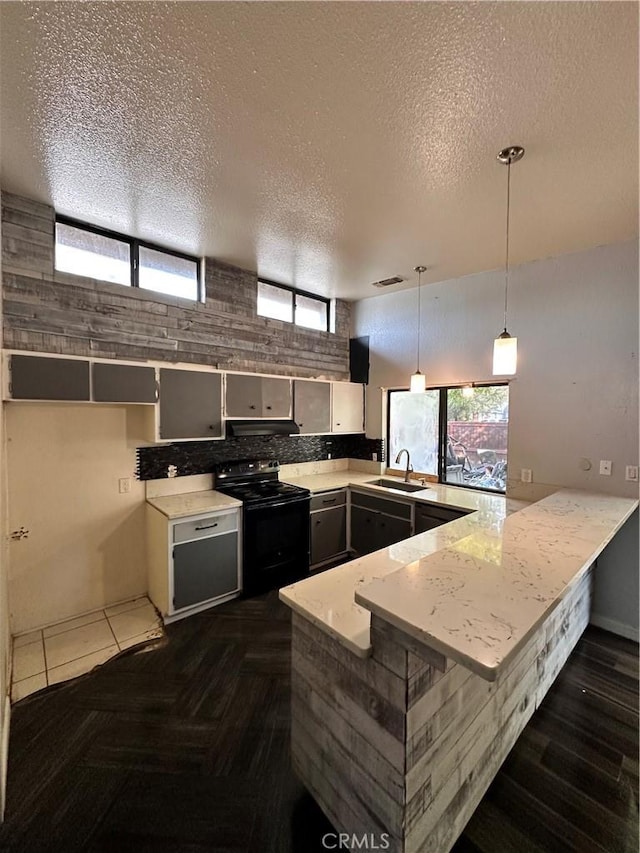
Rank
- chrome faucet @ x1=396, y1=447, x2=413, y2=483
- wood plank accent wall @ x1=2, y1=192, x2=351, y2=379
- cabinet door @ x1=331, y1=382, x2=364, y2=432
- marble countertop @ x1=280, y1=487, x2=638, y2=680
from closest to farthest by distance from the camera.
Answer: marble countertop @ x1=280, y1=487, x2=638, y2=680
wood plank accent wall @ x1=2, y1=192, x2=351, y2=379
chrome faucet @ x1=396, y1=447, x2=413, y2=483
cabinet door @ x1=331, y1=382, x2=364, y2=432

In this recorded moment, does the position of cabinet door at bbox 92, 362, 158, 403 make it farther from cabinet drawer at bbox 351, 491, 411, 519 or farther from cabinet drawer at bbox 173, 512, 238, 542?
cabinet drawer at bbox 351, 491, 411, 519

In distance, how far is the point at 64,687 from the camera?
7.13ft

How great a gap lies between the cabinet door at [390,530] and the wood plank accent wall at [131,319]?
1.91 m

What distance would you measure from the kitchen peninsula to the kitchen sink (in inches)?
81.8

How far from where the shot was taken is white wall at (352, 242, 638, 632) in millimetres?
2713

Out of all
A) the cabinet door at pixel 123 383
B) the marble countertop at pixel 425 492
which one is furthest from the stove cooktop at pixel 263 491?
the cabinet door at pixel 123 383

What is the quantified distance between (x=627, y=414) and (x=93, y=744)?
3.98 m

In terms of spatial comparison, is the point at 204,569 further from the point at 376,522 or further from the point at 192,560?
the point at 376,522

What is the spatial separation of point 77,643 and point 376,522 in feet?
8.72

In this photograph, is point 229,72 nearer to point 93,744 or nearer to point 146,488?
point 146,488

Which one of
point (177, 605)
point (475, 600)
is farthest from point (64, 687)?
point (475, 600)

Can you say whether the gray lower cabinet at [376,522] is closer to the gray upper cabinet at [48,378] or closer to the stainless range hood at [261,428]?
the stainless range hood at [261,428]

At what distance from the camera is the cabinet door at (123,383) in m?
2.57

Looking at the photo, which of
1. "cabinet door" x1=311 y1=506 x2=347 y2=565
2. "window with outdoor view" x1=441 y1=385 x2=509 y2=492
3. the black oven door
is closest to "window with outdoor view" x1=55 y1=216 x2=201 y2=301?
the black oven door
